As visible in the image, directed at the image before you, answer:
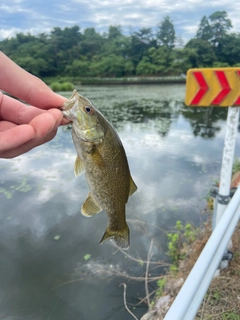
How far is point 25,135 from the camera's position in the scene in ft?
3.28

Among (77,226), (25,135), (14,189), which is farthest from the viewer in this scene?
(14,189)

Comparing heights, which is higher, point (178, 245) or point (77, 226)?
point (178, 245)

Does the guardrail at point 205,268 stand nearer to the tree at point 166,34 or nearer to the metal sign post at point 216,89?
the metal sign post at point 216,89

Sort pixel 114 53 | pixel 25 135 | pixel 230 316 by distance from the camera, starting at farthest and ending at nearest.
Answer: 1. pixel 114 53
2. pixel 230 316
3. pixel 25 135

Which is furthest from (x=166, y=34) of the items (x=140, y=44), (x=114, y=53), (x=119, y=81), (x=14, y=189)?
(x=14, y=189)

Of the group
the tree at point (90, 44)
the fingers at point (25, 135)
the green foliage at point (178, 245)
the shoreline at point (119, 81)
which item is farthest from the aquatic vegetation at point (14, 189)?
the tree at point (90, 44)

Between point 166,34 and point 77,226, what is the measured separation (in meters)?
62.5

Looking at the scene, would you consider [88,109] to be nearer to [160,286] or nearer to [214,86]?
[214,86]

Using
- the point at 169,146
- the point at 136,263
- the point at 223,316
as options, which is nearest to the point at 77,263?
the point at 136,263

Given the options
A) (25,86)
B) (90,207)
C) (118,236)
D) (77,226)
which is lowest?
(77,226)

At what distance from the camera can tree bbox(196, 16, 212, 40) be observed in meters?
48.2

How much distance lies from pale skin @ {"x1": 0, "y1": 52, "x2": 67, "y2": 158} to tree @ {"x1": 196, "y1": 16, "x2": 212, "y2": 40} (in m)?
52.6

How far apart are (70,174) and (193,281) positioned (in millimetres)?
6319

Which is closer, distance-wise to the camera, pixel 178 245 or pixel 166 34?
pixel 178 245
